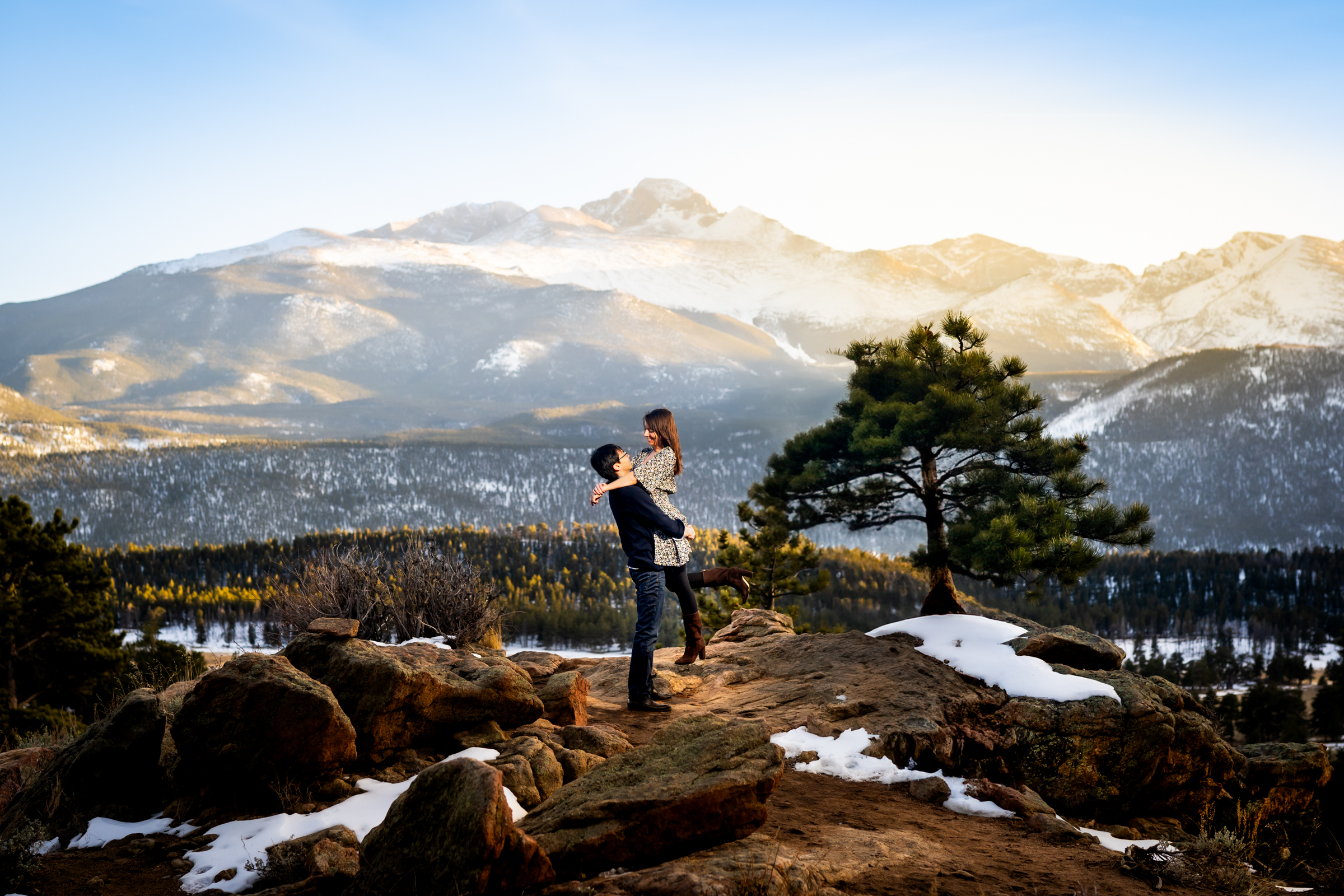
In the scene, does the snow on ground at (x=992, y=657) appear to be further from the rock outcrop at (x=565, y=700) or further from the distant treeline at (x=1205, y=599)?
the distant treeline at (x=1205, y=599)

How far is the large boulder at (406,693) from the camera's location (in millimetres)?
8875

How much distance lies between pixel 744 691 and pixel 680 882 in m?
6.57

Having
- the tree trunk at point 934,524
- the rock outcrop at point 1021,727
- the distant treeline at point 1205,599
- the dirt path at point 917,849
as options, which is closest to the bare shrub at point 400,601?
the rock outcrop at point 1021,727

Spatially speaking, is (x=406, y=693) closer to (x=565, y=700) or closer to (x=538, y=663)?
(x=565, y=700)

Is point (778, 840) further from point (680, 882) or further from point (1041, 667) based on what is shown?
point (1041, 667)

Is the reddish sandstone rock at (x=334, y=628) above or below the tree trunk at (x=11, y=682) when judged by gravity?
above

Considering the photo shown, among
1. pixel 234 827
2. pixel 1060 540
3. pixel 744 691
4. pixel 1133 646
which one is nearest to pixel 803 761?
pixel 744 691

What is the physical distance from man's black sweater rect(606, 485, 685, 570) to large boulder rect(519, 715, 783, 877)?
3460 mm

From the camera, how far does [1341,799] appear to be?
32781mm

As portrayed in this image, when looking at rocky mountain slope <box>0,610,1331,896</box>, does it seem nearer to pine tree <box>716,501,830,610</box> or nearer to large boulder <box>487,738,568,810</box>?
large boulder <box>487,738,568,810</box>

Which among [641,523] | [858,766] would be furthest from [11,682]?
[858,766]

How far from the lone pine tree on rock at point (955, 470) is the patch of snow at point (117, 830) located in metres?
12.0

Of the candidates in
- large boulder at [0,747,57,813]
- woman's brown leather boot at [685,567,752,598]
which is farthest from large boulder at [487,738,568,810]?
large boulder at [0,747,57,813]

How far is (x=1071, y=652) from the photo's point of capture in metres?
13.0
